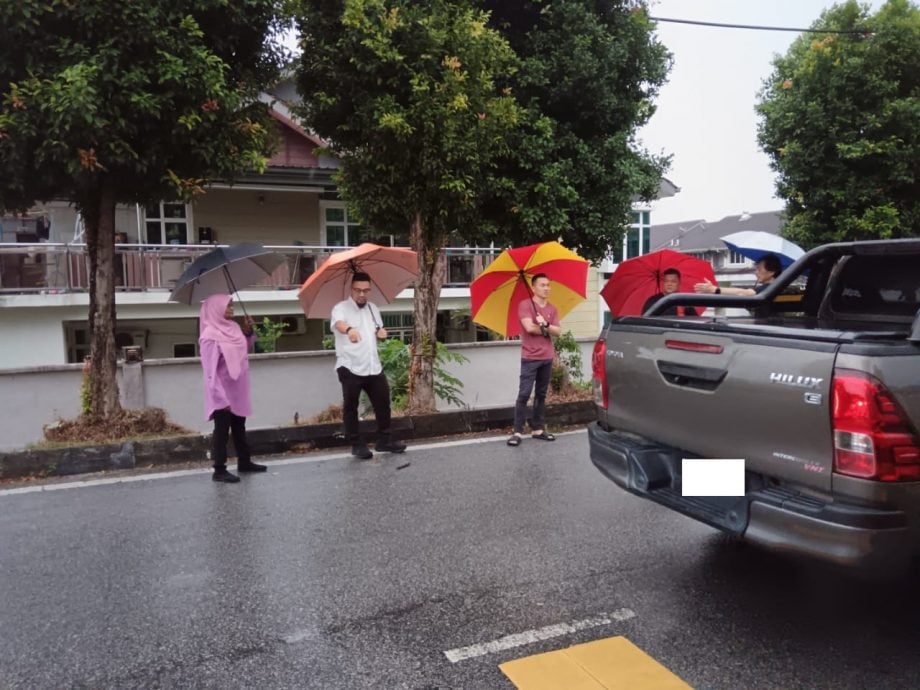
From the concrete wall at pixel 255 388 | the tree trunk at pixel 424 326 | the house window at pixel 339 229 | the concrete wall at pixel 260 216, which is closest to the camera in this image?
the concrete wall at pixel 255 388

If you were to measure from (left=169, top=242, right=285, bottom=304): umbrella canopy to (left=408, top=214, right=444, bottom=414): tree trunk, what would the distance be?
1905mm

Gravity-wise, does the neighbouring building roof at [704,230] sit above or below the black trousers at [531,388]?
above

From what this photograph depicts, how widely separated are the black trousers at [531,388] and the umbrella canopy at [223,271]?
8.88 ft

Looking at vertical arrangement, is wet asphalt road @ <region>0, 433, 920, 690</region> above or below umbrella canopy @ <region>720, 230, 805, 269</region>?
below

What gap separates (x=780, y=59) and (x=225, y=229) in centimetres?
1328

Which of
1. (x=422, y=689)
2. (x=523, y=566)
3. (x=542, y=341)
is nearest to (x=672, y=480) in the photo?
(x=523, y=566)

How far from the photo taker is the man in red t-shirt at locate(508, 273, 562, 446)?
22.7 ft

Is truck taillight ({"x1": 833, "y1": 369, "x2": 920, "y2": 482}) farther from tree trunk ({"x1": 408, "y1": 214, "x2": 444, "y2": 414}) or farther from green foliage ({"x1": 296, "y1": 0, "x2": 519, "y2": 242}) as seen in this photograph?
tree trunk ({"x1": 408, "y1": 214, "x2": 444, "y2": 414})

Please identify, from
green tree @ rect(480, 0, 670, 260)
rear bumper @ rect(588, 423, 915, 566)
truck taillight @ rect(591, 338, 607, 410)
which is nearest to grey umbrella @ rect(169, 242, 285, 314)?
green tree @ rect(480, 0, 670, 260)

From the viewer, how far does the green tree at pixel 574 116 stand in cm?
837

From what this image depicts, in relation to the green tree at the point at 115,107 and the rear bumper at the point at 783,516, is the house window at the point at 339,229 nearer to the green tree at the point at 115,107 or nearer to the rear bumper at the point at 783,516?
the green tree at the point at 115,107

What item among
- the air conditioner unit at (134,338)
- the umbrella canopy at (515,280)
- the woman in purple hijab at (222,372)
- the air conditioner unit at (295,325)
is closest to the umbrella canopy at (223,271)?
the woman in purple hijab at (222,372)

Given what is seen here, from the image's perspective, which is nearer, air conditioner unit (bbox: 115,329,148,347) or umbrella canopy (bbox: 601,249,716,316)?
umbrella canopy (bbox: 601,249,716,316)

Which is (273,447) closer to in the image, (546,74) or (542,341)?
(542,341)
